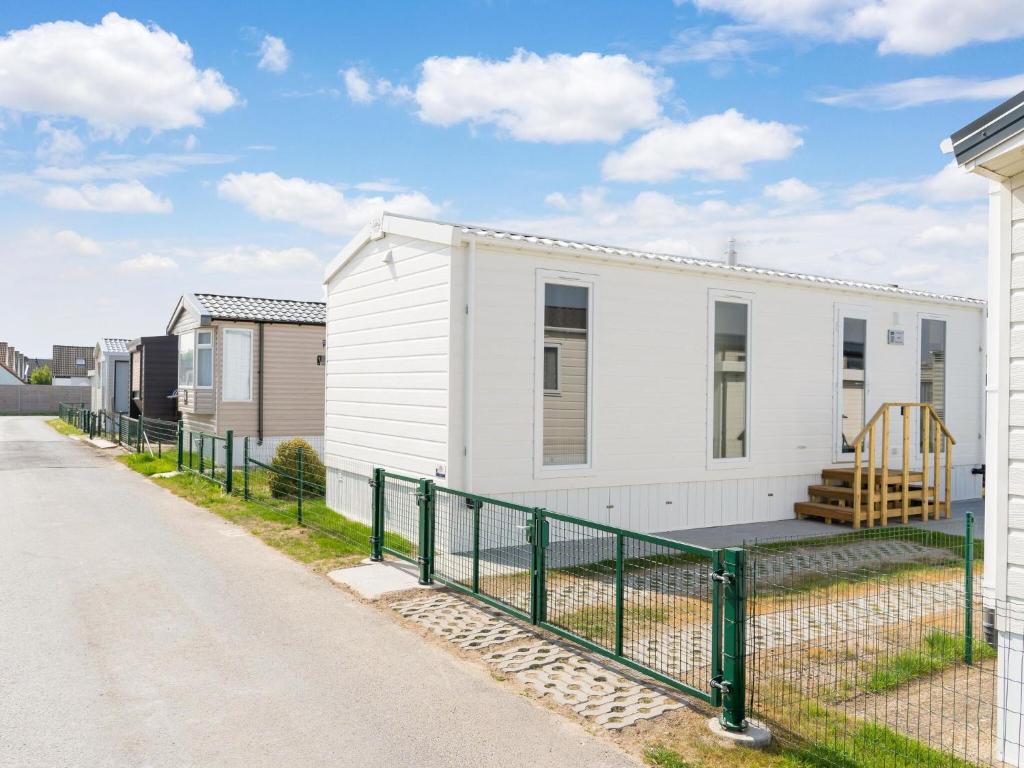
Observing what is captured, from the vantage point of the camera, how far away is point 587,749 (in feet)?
14.6

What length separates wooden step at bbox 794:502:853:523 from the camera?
462 inches

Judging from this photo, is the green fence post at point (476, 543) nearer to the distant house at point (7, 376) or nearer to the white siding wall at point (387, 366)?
the white siding wall at point (387, 366)

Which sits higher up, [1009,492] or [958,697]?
[1009,492]

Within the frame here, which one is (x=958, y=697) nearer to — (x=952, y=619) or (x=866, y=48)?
(x=952, y=619)

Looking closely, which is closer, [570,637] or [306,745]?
[306,745]

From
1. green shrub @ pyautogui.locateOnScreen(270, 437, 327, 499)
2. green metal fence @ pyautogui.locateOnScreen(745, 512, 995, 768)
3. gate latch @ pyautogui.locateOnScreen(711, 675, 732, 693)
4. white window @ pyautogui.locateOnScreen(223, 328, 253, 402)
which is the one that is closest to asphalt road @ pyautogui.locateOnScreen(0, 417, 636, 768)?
gate latch @ pyautogui.locateOnScreen(711, 675, 732, 693)

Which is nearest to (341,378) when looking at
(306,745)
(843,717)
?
(306,745)

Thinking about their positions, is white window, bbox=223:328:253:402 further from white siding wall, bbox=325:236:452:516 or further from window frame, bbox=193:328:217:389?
white siding wall, bbox=325:236:452:516

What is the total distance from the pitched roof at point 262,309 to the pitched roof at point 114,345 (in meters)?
15.0

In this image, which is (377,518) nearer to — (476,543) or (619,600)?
(476,543)

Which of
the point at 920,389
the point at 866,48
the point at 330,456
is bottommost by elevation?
the point at 330,456

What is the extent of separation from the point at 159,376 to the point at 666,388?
18.2 metres

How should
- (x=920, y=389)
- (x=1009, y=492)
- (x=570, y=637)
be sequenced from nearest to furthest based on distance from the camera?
(x=1009, y=492), (x=570, y=637), (x=920, y=389)

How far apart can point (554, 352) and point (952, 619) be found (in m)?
5.02
